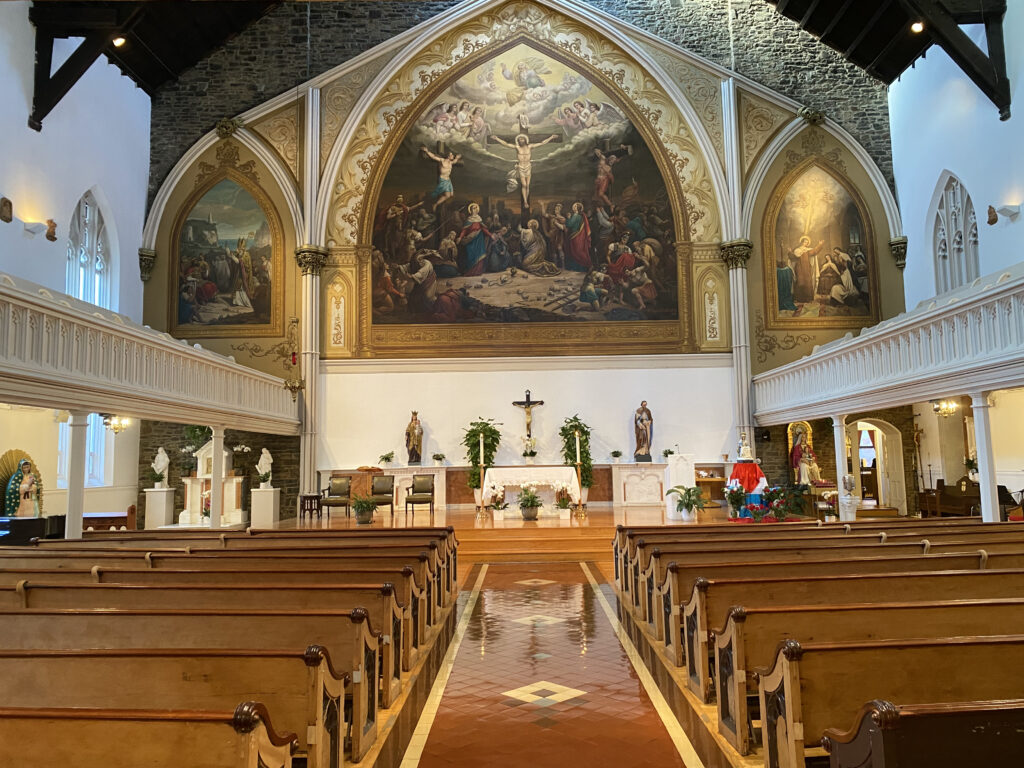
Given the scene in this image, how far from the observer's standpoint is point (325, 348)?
20.7 metres

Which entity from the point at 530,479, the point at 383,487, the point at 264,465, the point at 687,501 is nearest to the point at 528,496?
the point at 530,479

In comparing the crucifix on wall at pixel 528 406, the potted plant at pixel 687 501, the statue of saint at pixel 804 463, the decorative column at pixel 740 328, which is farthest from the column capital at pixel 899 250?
the crucifix on wall at pixel 528 406

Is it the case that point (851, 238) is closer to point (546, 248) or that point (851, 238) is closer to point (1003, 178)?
point (1003, 178)

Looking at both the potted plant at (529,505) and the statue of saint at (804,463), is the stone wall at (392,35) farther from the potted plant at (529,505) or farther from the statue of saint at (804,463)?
the potted plant at (529,505)

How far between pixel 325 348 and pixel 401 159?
5.57 metres

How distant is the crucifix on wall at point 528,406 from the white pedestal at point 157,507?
8.75 m

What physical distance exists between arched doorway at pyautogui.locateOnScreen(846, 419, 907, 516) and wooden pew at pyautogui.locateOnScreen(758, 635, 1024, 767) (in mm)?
16947

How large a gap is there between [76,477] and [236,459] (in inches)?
365

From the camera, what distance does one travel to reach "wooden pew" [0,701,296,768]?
2643mm

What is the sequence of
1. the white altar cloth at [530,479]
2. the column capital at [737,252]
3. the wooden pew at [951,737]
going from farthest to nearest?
the column capital at [737,252] → the white altar cloth at [530,479] → the wooden pew at [951,737]

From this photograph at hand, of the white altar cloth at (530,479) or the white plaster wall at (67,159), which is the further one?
the white altar cloth at (530,479)

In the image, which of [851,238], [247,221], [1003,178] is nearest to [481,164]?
[247,221]

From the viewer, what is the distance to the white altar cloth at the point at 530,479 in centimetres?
1772

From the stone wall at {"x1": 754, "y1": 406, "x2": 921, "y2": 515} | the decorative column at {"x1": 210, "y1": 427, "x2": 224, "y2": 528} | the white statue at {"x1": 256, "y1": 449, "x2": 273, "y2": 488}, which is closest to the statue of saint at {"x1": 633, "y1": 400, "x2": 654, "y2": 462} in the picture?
the stone wall at {"x1": 754, "y1": 406, "x2": 921, "y2": 515}
